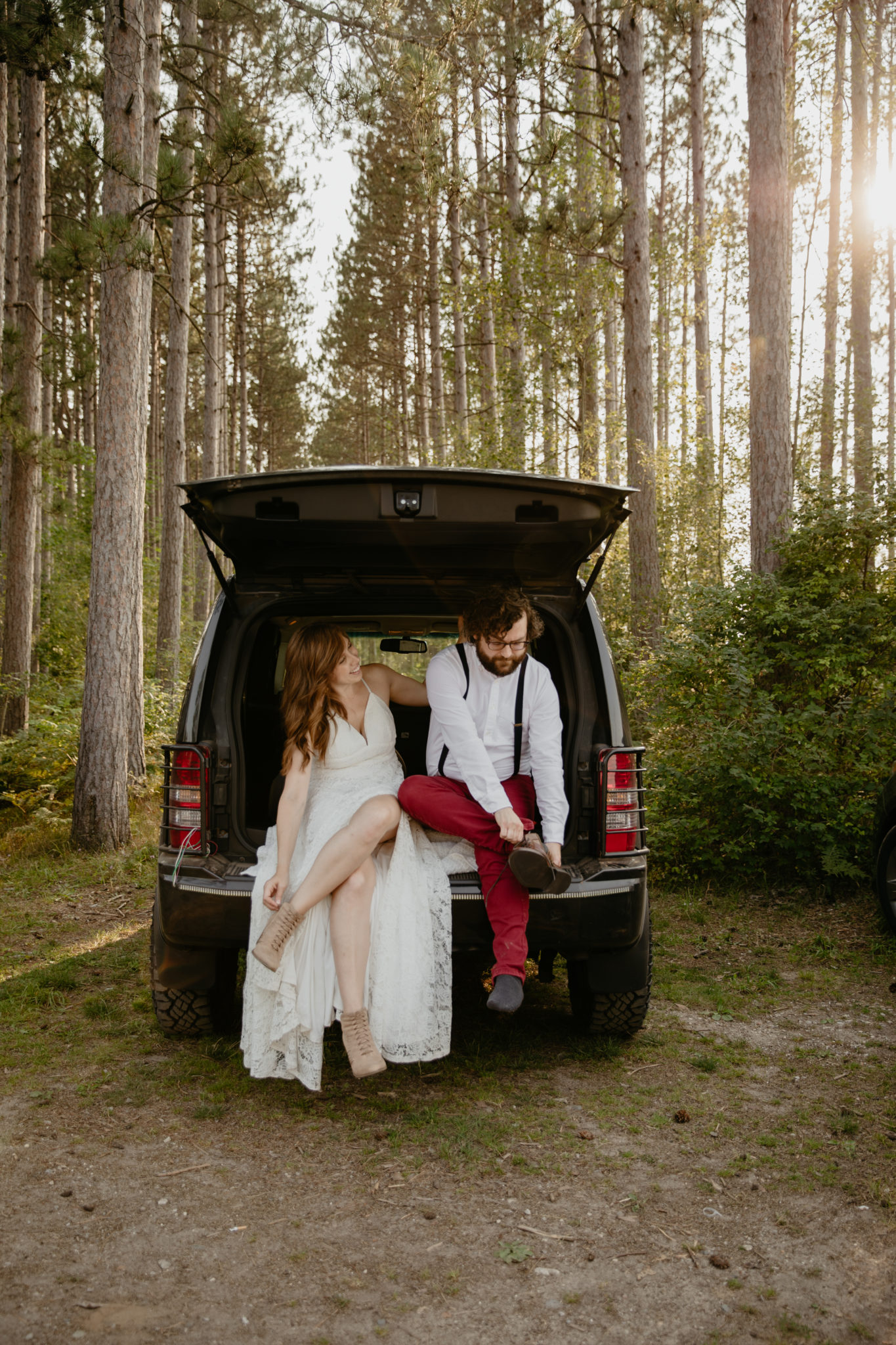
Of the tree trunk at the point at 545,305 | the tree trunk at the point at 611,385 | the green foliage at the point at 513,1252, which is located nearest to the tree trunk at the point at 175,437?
the tree trunk at the point at 545,305

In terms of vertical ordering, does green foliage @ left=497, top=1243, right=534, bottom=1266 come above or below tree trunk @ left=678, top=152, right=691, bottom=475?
below

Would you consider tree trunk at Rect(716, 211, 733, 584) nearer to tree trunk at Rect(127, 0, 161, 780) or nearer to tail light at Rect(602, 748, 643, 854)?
tree trunk at Rect(127, 0, 161, 780)

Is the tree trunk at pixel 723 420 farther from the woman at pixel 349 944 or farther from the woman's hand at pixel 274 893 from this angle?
the woman's hand at pixel 274 893

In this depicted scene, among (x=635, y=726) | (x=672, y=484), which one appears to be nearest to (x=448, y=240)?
(x=672, y=484)

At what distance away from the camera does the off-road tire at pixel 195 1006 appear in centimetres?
388

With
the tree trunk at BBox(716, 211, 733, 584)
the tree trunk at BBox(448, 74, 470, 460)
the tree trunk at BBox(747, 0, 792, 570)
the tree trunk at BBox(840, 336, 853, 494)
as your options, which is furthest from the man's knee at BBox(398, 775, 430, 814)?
the tree trunk at BBox(448, 74, 470, 460)

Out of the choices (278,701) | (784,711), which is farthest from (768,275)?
(278,701)

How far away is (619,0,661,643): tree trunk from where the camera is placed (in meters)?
11.9

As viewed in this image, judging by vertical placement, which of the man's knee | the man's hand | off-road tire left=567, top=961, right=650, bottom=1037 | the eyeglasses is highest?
the eyeglasses

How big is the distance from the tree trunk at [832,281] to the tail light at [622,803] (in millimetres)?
14948

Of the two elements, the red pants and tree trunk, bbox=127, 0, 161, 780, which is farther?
tree trunk, bbox=127, 0, 161, 780

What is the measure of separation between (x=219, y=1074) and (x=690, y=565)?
12.5 m

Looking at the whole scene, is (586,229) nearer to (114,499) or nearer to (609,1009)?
(114,499)

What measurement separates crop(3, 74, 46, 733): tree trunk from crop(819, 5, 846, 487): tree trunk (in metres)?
12.6
